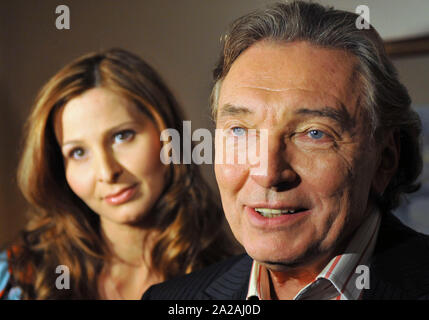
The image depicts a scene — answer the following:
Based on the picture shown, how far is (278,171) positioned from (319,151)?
0.07 meters

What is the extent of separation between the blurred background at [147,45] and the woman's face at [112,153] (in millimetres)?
116

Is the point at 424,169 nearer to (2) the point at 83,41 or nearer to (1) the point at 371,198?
(1) the point at 371,198

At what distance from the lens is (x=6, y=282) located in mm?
1274

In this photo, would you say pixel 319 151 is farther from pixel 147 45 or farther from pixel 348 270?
pixel 147 45

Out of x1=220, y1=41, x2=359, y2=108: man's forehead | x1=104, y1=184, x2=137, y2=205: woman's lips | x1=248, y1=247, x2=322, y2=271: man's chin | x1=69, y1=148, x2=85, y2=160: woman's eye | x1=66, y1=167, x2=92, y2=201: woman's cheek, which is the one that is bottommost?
x1=248, y1=247, x2=322, y2=271: man's chin

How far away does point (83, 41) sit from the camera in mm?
1235

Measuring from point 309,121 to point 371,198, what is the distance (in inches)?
7.6

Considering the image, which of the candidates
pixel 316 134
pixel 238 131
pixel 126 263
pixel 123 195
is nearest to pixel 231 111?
pixel 238 131

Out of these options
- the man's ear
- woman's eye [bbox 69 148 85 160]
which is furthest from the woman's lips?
the man's ear

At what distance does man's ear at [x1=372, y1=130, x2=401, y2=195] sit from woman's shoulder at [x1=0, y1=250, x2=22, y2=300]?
819 mm

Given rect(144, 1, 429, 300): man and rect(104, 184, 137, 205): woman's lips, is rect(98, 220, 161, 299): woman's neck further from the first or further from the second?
rect(144, 1, 429, 300): man

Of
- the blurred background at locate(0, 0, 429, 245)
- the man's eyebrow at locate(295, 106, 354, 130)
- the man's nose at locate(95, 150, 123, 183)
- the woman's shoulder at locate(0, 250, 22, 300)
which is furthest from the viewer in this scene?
the woman's shoulder at locate(0, 250, 22, 300)

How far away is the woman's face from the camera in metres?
1.12

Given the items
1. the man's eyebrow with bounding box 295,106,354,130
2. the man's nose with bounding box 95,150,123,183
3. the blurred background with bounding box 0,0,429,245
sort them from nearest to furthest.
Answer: the man's eyebrow with bounding box 295,106,354,130 → the blurred background with bounding box 0,0,429,245 → the man's nose with bounding box 95,150,123,183
